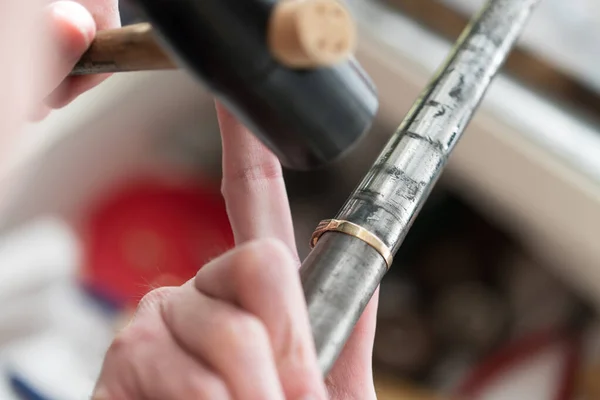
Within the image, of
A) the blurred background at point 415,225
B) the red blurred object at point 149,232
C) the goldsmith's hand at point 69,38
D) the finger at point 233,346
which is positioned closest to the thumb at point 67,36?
the goldsmith's hand at point 69,38

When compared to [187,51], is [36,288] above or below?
below

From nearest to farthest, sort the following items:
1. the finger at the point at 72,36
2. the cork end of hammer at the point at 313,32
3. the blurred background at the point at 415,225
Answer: the cork end of hammer at the point at 313,32 < the finger at the point at 72,36 < the blurred background at the point at 415,225

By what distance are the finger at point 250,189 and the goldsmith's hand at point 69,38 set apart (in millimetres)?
69

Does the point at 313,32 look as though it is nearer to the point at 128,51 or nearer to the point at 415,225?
the point at 128,51

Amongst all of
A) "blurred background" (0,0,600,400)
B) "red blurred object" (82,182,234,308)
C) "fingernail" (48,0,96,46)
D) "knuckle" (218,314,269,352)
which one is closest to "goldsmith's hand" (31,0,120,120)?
"fingernail" (48,0,96,46)

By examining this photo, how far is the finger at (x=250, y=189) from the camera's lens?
0.97 feet

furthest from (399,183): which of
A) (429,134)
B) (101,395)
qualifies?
(101,395)

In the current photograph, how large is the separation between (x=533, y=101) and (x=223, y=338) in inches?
20.1

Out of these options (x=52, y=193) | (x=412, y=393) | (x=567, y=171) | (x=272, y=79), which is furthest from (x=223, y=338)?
(x=52, y=193)

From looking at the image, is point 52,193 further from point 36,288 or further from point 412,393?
point 412,393

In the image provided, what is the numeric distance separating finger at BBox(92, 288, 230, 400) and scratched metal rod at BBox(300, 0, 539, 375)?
0.04m

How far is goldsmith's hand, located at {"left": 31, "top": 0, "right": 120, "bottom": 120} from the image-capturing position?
254mm

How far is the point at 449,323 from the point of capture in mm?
772

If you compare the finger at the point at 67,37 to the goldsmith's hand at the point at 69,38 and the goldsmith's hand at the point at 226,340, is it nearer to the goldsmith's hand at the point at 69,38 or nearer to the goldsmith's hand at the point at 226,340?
the goldsmith's hand at the point at 69,38
